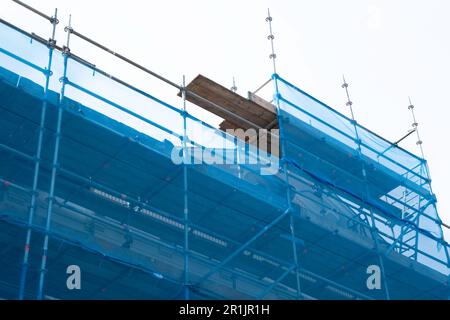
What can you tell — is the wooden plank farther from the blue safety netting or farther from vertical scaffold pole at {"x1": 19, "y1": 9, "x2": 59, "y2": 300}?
vertical scaffold pole at {"x1": 19, "y1": 9, "x2": 59, "y2": 300}

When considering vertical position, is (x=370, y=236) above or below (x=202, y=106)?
below

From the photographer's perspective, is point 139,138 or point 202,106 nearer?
point 139,138

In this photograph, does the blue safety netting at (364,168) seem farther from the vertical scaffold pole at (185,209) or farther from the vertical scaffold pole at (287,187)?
the vertical scaffold pole at (185,209)

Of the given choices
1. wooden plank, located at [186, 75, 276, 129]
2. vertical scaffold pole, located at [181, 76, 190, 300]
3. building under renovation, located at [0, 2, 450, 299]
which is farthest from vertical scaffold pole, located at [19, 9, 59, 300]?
wooden plank, located at [186, 75, 276, 129]

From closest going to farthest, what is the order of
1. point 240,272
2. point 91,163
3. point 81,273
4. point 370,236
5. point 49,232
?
1. point 49,232
2. point 81,273
3. point 91,163
4. point 240,272
5. point 370,236

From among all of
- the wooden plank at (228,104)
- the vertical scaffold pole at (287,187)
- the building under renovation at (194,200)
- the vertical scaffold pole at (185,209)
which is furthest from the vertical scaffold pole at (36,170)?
the vertical scaffold pole at (287,187)

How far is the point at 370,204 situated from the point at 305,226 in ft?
5.40

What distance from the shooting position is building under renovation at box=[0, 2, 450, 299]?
439 inches

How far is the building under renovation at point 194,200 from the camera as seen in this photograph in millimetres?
11156

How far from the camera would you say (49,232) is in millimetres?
10242
